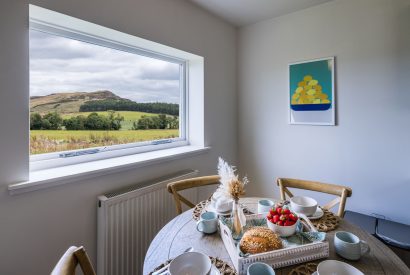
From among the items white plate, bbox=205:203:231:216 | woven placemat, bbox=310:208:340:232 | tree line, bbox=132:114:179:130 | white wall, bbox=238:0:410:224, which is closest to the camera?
woven placemat, bbox=310:208:340:232

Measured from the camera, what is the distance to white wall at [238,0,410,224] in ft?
6.13

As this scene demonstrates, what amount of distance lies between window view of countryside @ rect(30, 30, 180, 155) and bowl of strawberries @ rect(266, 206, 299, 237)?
1.37m

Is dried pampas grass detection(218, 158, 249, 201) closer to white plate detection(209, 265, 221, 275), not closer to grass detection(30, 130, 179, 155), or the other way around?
white plate detection(209, 265, 221, 275)

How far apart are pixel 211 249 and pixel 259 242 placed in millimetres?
213

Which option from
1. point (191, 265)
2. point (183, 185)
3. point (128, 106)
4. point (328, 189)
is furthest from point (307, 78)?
point (191, 265)

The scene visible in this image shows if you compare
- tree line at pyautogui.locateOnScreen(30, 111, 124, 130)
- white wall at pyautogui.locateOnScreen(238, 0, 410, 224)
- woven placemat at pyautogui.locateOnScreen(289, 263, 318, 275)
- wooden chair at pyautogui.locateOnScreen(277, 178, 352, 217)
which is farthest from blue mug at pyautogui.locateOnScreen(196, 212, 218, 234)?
white wall at pyautogui.locateOnScreen(238, 0, 410, 224)

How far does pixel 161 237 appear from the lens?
107cm

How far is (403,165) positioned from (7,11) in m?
2.85

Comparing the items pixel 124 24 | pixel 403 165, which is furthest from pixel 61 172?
pixel 403 165

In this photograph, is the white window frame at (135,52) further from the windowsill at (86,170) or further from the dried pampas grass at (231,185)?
the dried pampas grass at (231,185)

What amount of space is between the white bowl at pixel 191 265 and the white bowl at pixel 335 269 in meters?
0.39

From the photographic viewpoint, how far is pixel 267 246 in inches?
34.5

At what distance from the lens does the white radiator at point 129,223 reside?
1.43m

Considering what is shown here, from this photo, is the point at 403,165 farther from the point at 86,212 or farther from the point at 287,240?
the point at 86,212
